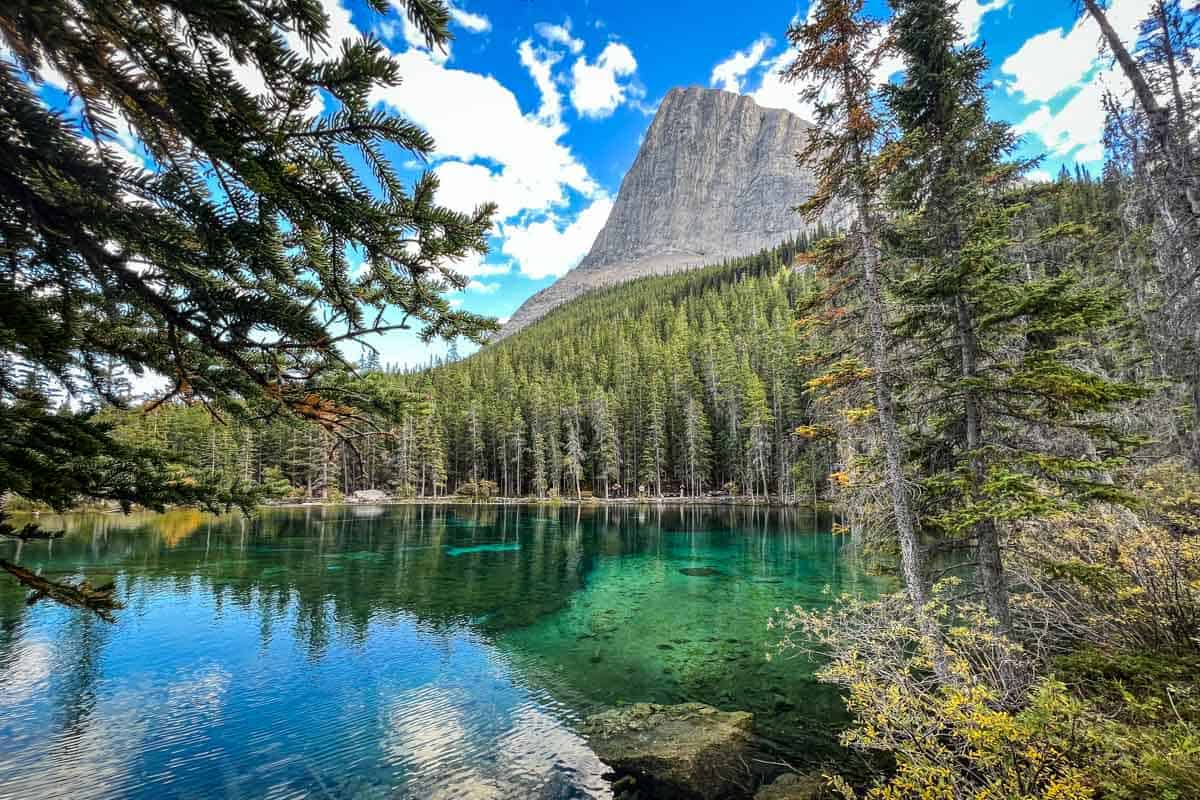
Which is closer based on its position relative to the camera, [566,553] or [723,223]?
[566,553]

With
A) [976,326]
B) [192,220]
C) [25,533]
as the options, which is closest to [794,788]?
[976,326]

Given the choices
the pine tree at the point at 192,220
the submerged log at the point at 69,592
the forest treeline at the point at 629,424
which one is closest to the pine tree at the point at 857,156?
the pine tree at the point at 192,220

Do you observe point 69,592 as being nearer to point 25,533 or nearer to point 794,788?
point 25,533

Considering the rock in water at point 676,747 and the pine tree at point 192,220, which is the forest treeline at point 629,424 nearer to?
the rock in water at point 676,747

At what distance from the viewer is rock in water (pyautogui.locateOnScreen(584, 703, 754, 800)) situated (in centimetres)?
709

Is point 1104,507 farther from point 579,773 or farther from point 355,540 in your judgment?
point 355,540

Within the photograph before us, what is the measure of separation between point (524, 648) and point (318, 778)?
243 inches

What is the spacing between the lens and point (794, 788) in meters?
6.71

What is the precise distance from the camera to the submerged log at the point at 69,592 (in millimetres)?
1730

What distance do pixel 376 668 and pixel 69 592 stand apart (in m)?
11.8

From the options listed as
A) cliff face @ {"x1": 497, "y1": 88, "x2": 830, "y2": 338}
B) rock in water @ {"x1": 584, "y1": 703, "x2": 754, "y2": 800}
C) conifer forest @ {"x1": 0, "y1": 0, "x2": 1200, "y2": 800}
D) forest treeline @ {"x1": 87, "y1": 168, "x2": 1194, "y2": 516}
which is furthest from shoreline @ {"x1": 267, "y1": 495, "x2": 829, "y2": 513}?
cliff face @ {"x1": 497, "y1": 88, "x2": 830, "y2": 338}

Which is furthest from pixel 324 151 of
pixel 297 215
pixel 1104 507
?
pixel 1104 507

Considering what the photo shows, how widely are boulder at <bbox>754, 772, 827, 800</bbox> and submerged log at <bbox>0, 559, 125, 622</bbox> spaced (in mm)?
7910

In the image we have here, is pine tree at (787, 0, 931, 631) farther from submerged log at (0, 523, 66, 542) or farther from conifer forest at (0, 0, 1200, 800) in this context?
submerged log at (0, 523, 66, 542)
